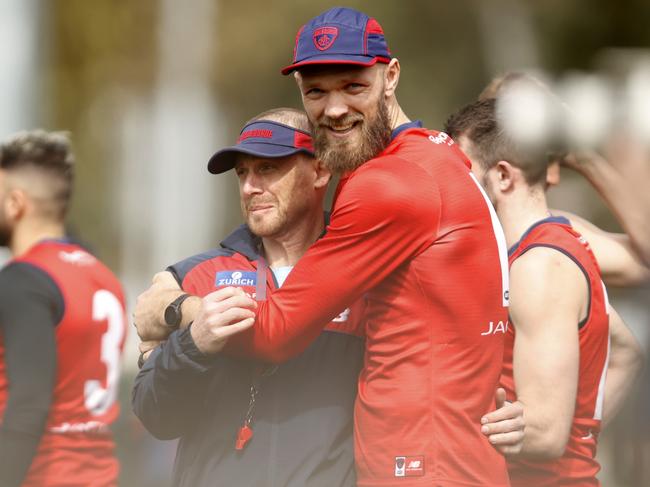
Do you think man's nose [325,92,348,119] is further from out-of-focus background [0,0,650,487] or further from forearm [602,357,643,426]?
out-of-focus background [0,0,650,487]

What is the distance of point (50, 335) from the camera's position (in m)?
5.45

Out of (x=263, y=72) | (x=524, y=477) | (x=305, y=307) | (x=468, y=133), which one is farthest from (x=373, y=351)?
(x=263, y=72)

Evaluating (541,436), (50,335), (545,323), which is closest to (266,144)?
(545,323)

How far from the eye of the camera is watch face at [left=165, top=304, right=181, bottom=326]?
4.23 meters

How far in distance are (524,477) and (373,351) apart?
88cm

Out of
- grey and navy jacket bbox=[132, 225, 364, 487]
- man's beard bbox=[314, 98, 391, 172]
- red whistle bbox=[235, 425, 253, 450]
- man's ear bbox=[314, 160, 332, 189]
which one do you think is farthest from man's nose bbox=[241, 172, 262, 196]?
red whistle bbox=[235, 425, 253, 450]

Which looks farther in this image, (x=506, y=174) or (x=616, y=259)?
(x=616, y=259)

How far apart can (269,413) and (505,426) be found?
2.60ft

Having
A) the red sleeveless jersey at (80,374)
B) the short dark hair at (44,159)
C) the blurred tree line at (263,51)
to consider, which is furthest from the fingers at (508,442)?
the blurred tree line at (263,51)

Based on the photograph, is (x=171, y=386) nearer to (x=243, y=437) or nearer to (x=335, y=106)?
(x=243, y=437)

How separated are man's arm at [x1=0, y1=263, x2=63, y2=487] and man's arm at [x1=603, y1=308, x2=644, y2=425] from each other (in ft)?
7.56

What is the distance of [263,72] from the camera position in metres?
35.3

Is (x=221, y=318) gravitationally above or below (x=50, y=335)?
above

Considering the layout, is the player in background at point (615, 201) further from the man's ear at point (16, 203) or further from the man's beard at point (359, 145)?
the man's ear at point (16, 203)
